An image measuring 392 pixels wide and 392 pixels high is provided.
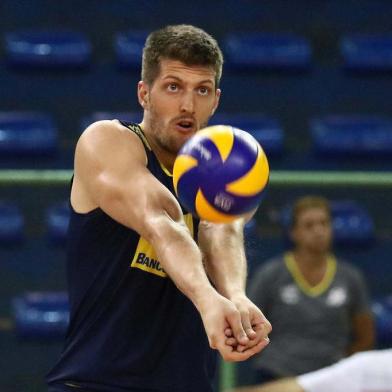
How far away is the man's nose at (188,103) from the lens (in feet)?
12.4

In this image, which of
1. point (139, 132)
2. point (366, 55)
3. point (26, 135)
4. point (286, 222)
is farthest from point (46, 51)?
point (139, 132)

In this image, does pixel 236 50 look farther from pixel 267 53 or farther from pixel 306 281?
pixel 306 281

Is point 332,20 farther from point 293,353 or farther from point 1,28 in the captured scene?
point 293,353

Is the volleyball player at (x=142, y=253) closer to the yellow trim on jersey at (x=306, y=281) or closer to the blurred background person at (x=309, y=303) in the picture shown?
the blurred background person at (x=309, y=303)

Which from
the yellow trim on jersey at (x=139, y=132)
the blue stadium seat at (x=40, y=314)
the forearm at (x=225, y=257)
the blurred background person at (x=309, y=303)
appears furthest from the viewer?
the blue stadium seat at (x=40, y=314)

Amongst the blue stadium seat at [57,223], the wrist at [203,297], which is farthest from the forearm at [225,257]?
the blue stadium seat at [57,223]

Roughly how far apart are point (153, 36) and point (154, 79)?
6.9 inches

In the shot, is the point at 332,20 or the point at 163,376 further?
the point at 332,20

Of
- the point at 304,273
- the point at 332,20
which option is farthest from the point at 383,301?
the point at 332,20

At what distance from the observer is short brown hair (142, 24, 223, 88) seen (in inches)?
150

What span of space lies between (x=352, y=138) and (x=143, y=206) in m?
5.22

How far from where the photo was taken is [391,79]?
888 centimetres

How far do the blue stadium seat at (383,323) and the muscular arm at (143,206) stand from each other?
404 centimetres

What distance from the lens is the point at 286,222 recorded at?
24.4 feet
